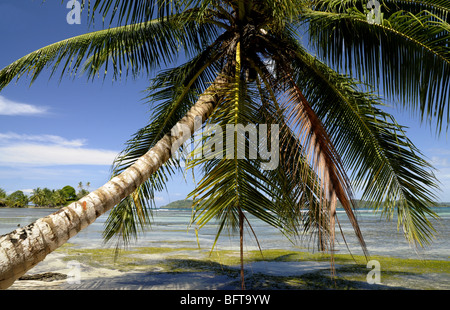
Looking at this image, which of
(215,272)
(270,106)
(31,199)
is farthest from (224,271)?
(31,199)

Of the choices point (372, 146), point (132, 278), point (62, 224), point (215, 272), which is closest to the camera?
point (62, 224)

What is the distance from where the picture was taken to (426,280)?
811 centimetres

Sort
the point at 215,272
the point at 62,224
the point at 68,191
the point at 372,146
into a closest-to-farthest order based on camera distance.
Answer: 1. the point at 62,224
2. the point at 372,146
3. the point at 215,272
4. the point at 68,191

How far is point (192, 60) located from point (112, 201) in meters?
3.66

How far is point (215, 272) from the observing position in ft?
29.2

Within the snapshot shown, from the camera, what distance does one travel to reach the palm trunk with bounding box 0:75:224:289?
2271 millimetres

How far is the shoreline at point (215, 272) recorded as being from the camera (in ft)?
24.3

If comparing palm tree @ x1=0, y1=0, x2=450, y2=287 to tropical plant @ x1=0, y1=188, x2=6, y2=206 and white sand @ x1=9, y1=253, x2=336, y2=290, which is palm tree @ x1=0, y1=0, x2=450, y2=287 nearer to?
white sand @ x1=9, y1=253, x2=336, y2=290

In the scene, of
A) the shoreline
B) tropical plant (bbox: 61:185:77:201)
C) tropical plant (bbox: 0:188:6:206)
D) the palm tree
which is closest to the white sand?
the shoreline

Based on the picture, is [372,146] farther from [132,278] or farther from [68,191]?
[68,191]

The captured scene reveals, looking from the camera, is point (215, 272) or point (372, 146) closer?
point (372, 146)

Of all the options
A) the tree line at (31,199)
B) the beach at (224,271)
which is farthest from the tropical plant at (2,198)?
the beach at (224,271)

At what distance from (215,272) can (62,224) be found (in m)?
6.94

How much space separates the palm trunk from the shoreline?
4596 mm
